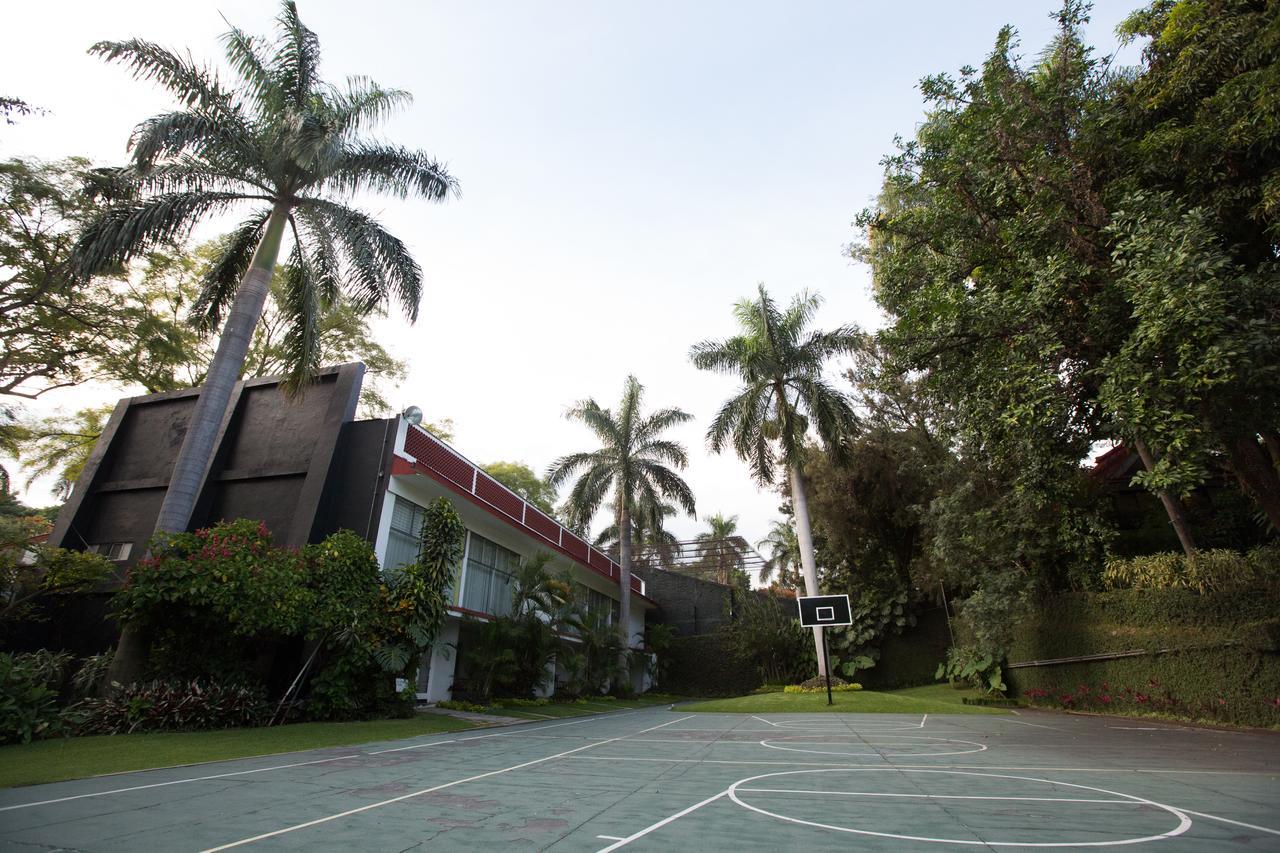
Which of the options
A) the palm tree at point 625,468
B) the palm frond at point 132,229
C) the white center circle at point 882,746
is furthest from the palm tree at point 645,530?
the palm frond at point 132,229

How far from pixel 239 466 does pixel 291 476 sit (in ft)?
5.76

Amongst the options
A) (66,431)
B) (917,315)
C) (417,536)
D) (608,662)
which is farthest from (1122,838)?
(66,431)

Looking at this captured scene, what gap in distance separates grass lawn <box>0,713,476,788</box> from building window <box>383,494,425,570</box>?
4.16 m

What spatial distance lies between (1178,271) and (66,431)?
31291 mm

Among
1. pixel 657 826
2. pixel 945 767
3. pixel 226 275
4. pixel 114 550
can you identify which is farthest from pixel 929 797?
pixel 114 550

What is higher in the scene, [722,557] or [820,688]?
[722,557]

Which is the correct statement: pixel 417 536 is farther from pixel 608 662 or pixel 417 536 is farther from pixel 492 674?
pixel 608 662

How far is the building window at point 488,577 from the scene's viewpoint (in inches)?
726

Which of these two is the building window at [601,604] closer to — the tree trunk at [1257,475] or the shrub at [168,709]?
the shrub at [168,709]

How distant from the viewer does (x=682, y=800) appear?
535cm

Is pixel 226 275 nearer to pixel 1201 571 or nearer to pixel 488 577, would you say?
pixel 488 577

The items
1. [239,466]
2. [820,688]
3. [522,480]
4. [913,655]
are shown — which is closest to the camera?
[239,466]

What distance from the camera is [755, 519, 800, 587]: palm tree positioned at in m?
38.7

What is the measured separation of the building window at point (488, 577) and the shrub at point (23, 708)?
367 inches
